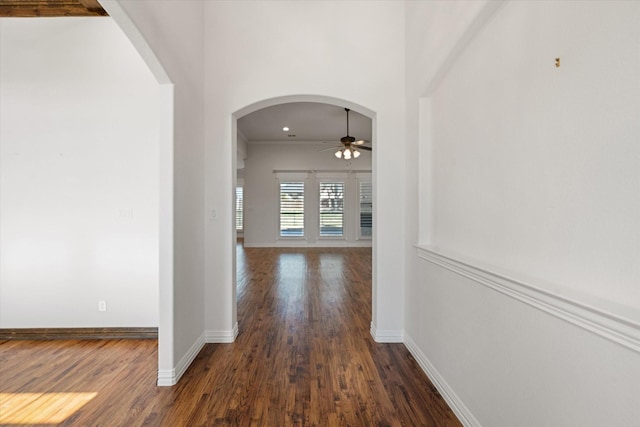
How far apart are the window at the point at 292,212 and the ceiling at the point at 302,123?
1650mm

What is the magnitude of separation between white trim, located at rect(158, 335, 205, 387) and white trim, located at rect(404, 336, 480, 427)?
1922 mm

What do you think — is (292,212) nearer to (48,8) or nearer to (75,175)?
(75,175)

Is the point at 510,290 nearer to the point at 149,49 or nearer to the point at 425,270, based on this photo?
the point at 425,270

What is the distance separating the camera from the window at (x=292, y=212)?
31.5 feet

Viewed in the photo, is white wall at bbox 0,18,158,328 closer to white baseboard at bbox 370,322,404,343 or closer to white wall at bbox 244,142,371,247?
white baseboard at bbox 370,322,404,343

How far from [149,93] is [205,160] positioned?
933mm

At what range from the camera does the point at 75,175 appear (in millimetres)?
3102

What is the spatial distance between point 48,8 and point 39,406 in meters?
3.39

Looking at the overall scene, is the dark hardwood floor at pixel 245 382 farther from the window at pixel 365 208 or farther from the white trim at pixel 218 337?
the window at pixel 365 208

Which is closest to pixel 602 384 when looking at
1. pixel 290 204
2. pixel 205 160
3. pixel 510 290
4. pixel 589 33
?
pixel 510 290

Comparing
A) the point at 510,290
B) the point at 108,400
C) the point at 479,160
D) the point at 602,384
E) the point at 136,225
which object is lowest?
the point at 108,400

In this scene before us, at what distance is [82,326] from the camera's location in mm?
3119

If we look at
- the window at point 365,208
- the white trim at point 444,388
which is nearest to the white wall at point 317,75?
the white trim at point 444,388

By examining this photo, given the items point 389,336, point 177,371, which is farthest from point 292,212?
point 177,371
